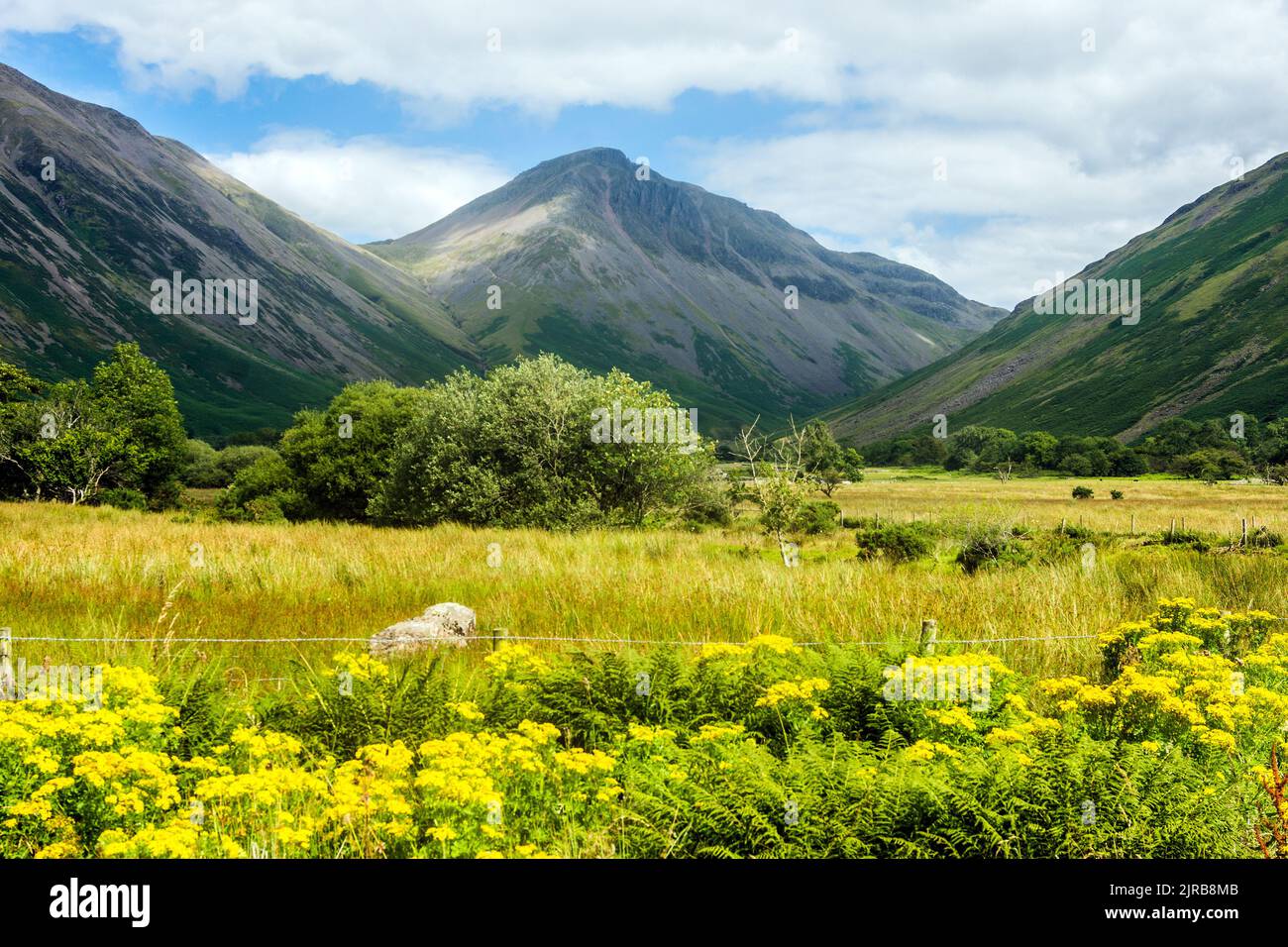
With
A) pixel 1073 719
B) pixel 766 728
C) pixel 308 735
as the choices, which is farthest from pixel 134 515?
pixel 1073 719

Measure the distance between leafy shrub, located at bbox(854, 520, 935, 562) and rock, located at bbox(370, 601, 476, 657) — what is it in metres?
17.9

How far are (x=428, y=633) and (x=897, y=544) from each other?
68.4 ft

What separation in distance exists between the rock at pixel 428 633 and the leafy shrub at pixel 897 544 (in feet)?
58.6

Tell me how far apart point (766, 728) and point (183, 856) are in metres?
4.77

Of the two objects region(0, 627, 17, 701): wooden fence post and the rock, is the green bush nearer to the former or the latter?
the rock

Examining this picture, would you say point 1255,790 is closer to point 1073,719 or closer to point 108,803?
point 1073,719

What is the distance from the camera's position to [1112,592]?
511 inches

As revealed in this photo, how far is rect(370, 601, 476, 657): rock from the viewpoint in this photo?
33.7 feet

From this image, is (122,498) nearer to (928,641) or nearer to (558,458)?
(558,458)

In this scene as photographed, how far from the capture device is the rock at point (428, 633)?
33.7 ft

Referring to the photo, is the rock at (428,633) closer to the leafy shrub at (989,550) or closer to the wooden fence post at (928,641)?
the wooden fence post at (928,641)

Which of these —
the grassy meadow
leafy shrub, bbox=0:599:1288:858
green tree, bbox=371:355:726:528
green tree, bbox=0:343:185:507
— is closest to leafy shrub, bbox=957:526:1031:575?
the grassy meadow

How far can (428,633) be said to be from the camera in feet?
35.0

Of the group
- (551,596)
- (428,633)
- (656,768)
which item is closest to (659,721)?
(656,768)
